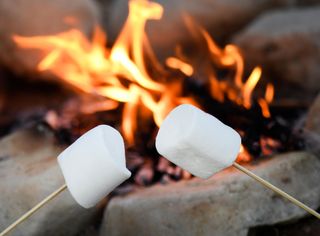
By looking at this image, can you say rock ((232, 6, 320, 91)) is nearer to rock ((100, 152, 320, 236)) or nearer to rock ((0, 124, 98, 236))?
rock ((100, 152, 320, 236))

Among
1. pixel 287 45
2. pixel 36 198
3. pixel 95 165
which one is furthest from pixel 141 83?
pixel 95 165

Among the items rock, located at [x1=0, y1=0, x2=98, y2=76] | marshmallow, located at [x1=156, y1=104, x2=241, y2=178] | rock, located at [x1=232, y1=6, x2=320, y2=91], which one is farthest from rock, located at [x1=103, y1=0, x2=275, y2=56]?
marshmallow, located at [x1=156, y1=104, x2=241, y2=178]

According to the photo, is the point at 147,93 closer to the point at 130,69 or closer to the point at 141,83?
the point at 141,83

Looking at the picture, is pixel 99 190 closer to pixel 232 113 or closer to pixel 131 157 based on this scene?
pixel 131 157

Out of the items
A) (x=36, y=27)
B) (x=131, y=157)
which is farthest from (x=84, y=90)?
(x=131, y=157)

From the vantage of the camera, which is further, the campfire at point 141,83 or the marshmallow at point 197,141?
the campfire at point 141,83

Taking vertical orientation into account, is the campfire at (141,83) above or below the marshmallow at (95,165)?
below

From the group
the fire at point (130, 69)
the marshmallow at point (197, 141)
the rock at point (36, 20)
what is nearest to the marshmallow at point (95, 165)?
the marshmallow at point (197, 141)

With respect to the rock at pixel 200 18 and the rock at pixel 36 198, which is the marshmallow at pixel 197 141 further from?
the rock at pixel 200 18
